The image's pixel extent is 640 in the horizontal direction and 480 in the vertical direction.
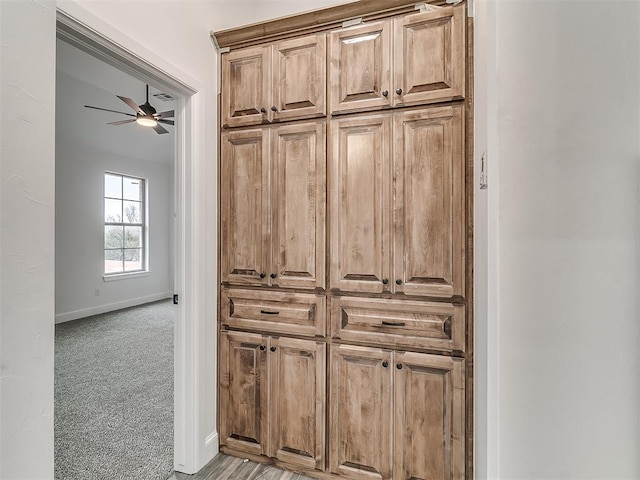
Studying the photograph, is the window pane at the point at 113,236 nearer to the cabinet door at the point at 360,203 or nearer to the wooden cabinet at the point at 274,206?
the wooden cabinet at the point at 274,206

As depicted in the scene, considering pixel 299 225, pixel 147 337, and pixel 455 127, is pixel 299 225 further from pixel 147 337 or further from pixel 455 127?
pixel 147 337

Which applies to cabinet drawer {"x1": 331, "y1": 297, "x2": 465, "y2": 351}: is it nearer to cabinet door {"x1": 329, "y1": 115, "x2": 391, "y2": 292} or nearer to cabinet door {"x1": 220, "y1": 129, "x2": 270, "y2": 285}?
cabinet door {"x1": 329, "y1": 115, "x2": 391, "y2": 292}

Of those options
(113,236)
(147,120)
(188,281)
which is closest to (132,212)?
(113,236)

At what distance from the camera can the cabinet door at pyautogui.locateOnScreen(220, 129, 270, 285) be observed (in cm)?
190

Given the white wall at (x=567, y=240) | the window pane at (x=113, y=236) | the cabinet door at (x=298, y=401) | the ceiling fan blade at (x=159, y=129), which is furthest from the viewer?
the window pane at (x=113, y=236)

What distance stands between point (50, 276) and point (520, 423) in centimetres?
130

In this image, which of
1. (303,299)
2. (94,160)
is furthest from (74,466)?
(94,160)

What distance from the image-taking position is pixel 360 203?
1.72 m

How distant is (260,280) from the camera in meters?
1.90

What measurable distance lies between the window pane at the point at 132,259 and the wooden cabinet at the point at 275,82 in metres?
5.24

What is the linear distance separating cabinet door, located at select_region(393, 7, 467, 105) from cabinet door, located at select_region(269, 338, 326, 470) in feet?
4.50

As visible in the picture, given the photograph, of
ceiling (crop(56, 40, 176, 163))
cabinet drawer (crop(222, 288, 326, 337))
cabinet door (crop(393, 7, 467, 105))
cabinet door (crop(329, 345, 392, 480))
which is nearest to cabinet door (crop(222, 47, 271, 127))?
cabinet door (crop(393, 7, 467, 105))

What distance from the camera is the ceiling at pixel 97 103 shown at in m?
3.84

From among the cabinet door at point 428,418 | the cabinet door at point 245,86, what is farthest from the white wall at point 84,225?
the cabinet door at point 428,418
